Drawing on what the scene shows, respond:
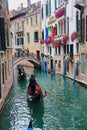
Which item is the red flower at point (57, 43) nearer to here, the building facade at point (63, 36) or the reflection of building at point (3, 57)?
the building facade at point (63, 36)

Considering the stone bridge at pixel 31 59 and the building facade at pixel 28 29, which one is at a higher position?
the building facade at pixel 28 29

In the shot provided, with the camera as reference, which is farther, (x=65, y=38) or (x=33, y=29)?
(x=33, y=29)

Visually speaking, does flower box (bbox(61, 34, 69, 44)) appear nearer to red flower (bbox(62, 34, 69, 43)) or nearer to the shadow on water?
red flower (bbox(62, 34, 69, 43))

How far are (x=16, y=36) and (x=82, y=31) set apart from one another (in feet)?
89.0

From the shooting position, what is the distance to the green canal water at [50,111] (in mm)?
11539

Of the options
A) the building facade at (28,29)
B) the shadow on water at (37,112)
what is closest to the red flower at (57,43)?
the building facade at (28,29)

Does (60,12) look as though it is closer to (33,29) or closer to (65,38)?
(65,38)

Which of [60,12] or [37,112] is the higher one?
[60,12]

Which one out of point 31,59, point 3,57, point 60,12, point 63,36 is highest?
point 60,12

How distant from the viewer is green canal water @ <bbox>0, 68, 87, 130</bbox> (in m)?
11.5

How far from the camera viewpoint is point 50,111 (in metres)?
13.7

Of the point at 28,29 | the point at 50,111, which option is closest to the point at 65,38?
the point at 50,111

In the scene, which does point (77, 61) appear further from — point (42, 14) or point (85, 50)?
point (42, 14)

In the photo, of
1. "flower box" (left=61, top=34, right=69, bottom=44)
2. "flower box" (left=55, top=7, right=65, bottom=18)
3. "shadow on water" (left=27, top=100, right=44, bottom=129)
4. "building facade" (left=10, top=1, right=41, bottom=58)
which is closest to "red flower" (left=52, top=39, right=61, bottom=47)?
"flower box" (left=61, top=34, right=69, bottom=44)
